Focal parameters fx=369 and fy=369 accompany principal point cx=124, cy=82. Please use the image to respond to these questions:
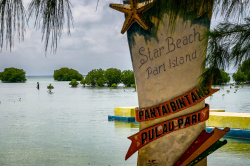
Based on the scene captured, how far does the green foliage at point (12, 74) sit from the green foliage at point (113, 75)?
3566 cm

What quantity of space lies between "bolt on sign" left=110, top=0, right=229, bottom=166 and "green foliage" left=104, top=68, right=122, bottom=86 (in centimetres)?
4791

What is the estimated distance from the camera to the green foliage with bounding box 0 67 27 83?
82.8 meters

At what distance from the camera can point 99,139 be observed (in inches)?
382

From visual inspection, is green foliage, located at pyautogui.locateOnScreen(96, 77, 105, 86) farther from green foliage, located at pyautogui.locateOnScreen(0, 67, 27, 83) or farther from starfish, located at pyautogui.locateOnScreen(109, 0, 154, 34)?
starfish, located at pyautogui.locateOnScreen(109, 0, 154, 34)

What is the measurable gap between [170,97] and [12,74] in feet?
282

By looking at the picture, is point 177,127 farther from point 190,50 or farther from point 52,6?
point 52,6

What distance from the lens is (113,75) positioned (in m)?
53.2

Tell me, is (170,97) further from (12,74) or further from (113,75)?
(12,74)

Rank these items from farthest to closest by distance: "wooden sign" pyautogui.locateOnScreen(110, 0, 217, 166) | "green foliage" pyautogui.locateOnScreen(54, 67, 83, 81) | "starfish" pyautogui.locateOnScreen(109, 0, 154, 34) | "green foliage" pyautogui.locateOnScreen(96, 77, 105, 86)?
1. "green foliage" pyautogui.locateOnScreen(54, 67, 83, 81)
2. "green foliage" pyautogui.locateOnScreen(96, 77, 105, 86)
3. "wooden sign" pyautogui.locateOnScreen(110, 0, 217, 166)
4. "starfish" pyautogui.locateOnScreen(109, 0, 154, 34)

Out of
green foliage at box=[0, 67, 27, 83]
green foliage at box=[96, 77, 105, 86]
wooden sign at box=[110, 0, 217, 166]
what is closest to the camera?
wooden sign at box=[110, 0, 217, 166]

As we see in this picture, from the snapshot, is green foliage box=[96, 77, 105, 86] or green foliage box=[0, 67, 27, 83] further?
green foliage box=[0, 67, 27, 83]

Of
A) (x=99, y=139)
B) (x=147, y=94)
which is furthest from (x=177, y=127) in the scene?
(x=99, y=139)

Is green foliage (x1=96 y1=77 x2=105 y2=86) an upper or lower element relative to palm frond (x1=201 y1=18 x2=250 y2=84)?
lower

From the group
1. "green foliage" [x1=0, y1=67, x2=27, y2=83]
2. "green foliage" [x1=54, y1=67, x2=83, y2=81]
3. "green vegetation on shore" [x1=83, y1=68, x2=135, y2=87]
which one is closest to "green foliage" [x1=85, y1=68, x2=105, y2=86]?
"green vegetation on shore" [x1=83, y1=68, x2=135, y2=87]
